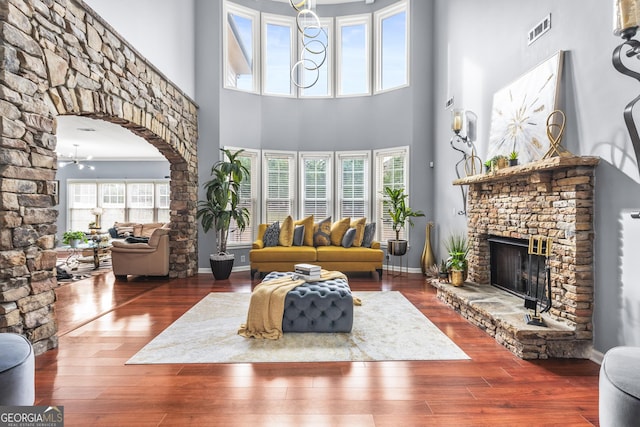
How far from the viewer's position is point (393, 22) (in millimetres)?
6938

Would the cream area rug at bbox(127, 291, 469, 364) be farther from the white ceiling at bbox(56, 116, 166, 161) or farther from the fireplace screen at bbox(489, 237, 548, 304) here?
the white ceiling at bbox(56, 116, 166, 161)

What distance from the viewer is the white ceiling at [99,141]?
7.01 meters

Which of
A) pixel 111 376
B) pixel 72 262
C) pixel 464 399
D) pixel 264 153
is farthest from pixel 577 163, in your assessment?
pixel 72 262

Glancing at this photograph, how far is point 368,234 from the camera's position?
646 centimetres

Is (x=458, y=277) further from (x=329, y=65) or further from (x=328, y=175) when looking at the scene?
(x=329, y=65)

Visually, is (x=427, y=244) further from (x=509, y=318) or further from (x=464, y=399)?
(x=464, y=399)

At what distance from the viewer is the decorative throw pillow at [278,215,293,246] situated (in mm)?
6356

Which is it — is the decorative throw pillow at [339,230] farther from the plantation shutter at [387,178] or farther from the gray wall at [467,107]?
the gray wall at [467,107]

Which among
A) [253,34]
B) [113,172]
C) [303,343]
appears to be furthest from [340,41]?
[113,172]

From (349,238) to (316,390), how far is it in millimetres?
4052

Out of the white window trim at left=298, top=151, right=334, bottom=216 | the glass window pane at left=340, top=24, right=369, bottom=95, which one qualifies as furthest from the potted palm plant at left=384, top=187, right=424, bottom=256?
the glass window pane at left=340, top=24, right=369, bottom=95

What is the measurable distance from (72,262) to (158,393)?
6.71 meters

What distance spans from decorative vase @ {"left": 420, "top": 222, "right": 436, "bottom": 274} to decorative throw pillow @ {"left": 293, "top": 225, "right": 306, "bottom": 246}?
221cm

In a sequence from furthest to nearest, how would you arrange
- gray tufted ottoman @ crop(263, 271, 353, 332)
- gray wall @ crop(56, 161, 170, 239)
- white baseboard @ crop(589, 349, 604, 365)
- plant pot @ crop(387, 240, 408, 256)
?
1. gray wall @ crop(56, 161, 170, 239)
2. plant pot @ crop(387, 240, 408, 256)
3. gray tufted ottoman @ crop(263, 271, 353, 332)
4. white baseboard @ crop(589, 349, 604, 365)
